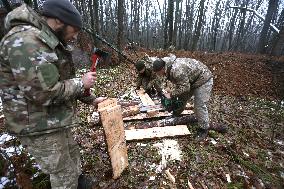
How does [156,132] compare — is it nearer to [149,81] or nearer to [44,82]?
[149,81]

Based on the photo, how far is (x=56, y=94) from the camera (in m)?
2.52

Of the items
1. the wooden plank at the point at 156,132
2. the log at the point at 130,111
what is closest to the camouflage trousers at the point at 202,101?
the wooden plank at the point at 156,132

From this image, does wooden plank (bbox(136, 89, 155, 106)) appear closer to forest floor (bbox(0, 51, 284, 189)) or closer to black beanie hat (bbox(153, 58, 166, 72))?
forest floor (bbox(0, 51, 284, 189))

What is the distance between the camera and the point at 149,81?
312 inches

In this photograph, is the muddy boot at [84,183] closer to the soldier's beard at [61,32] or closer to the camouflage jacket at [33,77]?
the camouflage jacket at [33,77]

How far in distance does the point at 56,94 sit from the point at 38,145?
2.26 feet

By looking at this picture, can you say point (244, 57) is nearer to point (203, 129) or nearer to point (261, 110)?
point (261, 110)

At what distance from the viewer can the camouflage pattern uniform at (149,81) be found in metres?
7.69

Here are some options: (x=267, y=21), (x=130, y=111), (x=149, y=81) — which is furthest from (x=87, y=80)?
(x=267, y=21)

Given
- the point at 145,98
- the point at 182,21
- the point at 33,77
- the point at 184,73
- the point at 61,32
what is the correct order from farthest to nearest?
the point at 182,21
the point at 145,98
the point at 184,73
the point at 61,32
the point at 33,77

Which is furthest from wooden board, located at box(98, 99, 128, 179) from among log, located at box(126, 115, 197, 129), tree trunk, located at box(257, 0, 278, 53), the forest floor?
tree trunk, located at box(257, 0, 278, 53)

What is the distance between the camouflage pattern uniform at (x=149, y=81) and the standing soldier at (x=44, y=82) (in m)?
4.80

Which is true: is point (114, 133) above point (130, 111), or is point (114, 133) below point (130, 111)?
above

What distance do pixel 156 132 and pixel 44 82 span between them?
3398 mm
